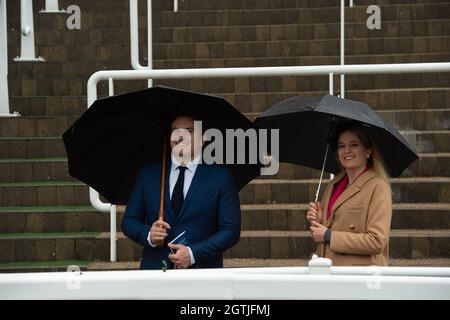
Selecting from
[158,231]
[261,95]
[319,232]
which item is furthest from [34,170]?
[319,232]

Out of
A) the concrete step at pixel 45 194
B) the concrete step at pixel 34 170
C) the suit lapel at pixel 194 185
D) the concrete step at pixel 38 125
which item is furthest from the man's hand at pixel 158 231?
the concrete step at pixel 38 125

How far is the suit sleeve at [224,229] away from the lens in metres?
4.98

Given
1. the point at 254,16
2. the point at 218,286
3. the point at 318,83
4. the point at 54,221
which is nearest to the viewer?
the point at 218,286

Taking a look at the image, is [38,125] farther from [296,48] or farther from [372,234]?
[372,234]

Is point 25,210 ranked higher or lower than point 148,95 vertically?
lower

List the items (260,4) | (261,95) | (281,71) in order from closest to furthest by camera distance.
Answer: (281,71)
(261,95)
(260,4)

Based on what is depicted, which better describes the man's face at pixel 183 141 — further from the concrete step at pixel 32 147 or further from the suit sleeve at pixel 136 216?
the concrete step at pixel 32 147

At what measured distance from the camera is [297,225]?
8.17 metres

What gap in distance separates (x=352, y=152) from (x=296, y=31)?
6395 millimetres

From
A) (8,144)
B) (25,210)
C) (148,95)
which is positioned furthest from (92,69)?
(148,95)

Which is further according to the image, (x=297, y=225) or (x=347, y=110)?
(x=297, y=225)

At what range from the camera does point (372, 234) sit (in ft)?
16.0

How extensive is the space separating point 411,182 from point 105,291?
5734mm
